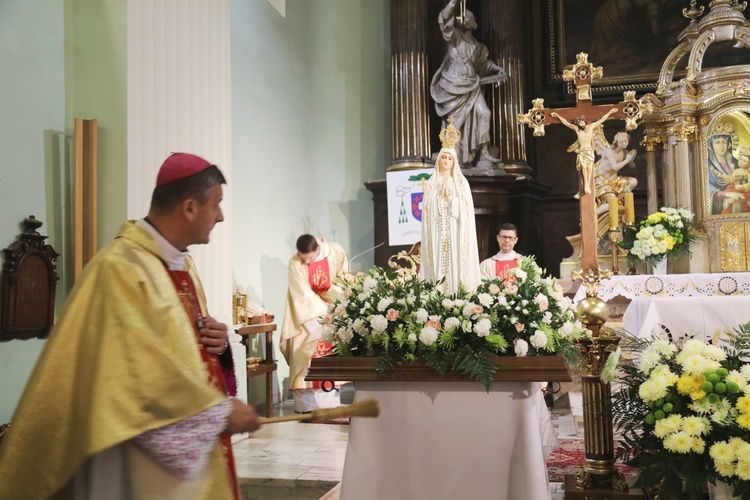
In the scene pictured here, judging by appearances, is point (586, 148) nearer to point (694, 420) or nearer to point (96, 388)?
point (694, 420)

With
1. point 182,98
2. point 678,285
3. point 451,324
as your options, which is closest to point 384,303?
point 451,324

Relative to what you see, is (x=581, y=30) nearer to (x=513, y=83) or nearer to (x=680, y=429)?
(x=513, y=83)

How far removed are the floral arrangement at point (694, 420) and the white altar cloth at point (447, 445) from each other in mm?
483

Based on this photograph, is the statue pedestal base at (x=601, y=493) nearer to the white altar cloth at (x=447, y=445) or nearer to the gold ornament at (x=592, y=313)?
the white altar cloth at (x=447, y=445)

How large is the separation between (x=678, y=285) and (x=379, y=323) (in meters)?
4.49

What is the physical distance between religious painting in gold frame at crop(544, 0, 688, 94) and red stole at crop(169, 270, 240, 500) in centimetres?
928

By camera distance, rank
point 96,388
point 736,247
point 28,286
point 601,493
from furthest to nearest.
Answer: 1. point 736,247
2. point 28,286
3. point 601,493
4. point 96,388

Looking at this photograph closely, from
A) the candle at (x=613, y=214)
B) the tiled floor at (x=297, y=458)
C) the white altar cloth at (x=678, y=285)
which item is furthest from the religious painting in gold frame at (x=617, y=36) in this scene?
the tiled floor at (x=297, y=458)

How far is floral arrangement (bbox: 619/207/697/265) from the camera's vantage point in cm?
771

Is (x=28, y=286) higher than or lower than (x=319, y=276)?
lower

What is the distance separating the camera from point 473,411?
3.55 meters

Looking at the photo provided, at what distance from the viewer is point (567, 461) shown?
5.34 metres

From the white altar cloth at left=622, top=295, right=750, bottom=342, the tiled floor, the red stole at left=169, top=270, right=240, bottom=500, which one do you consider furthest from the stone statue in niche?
the red stole at left=169, top=270, right=240, bottom=500

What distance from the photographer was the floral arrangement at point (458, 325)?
3.53 m
